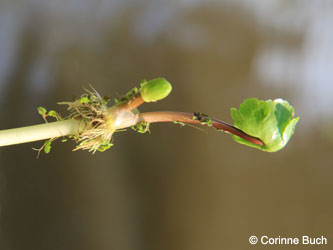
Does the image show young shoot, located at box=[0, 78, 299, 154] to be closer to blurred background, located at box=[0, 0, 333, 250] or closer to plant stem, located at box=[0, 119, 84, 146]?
plant stem, located at box=[0, 119, 84, 146]

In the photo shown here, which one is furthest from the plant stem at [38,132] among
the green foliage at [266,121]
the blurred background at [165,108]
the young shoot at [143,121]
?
the blurred background at [165,108]

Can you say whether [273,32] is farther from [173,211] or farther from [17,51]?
[17,51]

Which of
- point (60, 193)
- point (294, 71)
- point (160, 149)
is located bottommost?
point (60, 193)

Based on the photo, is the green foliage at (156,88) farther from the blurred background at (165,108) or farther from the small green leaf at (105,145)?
the blurred background at (165,108)

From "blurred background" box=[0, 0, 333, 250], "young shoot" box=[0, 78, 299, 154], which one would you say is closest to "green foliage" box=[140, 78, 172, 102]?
"young shoot" box=[0, 78, 299, 154]

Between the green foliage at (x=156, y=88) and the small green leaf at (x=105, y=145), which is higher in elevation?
the green foliage at (x=156, y=88)

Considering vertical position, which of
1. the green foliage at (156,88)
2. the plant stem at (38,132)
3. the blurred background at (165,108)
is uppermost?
the blurred background at (165,108)

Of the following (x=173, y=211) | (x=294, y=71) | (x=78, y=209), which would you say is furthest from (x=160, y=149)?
(x=294, y=71)
